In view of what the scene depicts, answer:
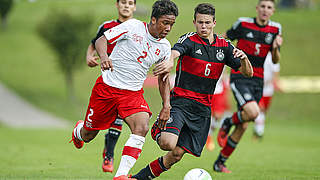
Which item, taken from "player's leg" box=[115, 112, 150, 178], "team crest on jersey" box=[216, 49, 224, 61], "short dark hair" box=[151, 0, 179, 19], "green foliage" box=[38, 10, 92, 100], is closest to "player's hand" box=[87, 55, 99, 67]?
"player's leg" box=[115, 112, 150, 178]

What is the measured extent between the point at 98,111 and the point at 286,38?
135 feet

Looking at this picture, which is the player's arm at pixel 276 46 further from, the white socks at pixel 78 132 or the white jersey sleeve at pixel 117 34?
the white socks at pixel 78 132

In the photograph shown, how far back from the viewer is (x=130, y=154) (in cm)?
682

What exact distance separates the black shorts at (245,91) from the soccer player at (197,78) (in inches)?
82.7

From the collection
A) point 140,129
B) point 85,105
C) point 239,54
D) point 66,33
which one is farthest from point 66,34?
point 140,129

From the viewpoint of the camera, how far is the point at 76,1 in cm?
2884

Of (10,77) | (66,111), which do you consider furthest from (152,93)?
(10,77)

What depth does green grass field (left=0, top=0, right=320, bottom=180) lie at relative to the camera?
372 inches

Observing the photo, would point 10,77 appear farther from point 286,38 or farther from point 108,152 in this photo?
point 108,152

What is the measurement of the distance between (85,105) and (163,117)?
27016 mm

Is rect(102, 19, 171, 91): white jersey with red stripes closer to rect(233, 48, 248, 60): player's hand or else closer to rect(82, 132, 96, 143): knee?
rect(233, 48, 248, 60): player's hand

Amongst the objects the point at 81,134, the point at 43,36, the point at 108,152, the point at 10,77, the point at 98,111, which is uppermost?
the point at 98,111

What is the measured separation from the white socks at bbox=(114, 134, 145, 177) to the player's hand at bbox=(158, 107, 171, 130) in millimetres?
335

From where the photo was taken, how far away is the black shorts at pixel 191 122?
7.24 m
